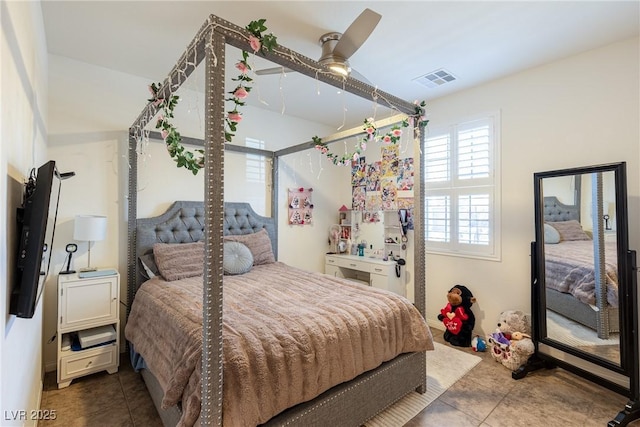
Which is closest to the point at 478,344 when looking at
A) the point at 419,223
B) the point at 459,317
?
the point at 459,317

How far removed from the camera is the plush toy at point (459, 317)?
3.10m

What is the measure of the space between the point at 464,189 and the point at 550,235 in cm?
96

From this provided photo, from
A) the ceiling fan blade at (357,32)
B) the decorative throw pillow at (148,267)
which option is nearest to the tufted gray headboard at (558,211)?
the ceiling fan blade at (357,32)

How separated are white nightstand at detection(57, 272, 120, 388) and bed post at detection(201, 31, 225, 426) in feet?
5.91

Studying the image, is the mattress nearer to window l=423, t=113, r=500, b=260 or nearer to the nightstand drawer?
window l=423, t=113, r=500, b=260

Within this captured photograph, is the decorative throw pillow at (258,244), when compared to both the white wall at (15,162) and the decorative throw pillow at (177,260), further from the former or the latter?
the white wall at (15,162)

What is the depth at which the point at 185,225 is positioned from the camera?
3.20m

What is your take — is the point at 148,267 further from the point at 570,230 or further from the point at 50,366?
the point at 570,230

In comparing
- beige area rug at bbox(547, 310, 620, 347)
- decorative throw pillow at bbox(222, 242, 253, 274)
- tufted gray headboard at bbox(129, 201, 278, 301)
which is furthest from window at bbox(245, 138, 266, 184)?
beige area rug at bbox(547, 310, 620, 347)

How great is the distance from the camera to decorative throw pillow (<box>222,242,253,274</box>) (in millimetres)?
3004

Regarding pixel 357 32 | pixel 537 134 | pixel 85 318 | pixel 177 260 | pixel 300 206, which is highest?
pixel 357 32

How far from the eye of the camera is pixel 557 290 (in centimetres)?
253

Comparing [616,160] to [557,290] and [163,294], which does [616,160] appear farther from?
[163,294]

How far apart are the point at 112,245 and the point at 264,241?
1.52 m
